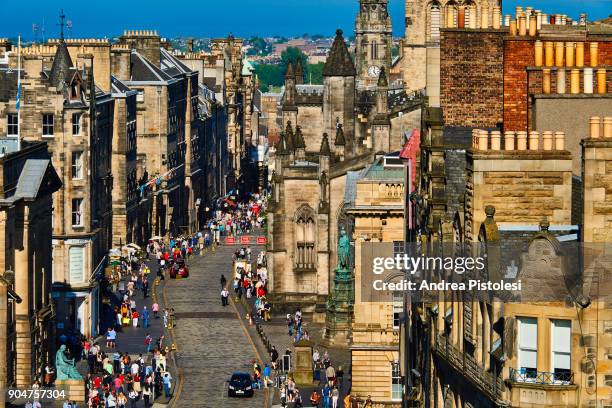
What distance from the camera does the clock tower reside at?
154625 millimetres

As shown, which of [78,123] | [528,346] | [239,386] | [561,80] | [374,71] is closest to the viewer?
[528,346]

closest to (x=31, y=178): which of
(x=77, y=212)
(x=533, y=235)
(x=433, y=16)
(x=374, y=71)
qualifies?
(x=77, y=212)

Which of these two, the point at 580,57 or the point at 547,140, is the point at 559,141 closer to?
the point at 547,140

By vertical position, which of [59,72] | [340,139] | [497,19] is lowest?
[340,139]

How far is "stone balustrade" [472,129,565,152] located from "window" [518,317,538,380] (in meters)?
3.73

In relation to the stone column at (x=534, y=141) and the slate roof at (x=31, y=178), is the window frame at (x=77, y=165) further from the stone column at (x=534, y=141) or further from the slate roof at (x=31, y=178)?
the stone column at (x=534, y=141)

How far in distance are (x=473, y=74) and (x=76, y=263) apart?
180 feet

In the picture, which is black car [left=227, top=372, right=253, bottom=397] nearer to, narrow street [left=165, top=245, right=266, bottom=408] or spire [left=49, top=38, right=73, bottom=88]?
narrow street [left=165, top=245, right=266, bottom=408]

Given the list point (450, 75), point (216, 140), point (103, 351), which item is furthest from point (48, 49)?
point (450, 75)

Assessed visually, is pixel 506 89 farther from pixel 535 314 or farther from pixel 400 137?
pixel 400 137

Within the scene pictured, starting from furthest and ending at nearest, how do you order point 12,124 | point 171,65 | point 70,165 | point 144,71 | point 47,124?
point 171,65
point 144,71
point 70,165
point 47,124
point 12,124

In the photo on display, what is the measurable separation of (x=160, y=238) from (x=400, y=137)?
3302 cm

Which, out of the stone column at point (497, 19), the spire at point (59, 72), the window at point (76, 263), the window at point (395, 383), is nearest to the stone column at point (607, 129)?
the stone column at point (497, 19)

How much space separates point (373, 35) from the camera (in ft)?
511
